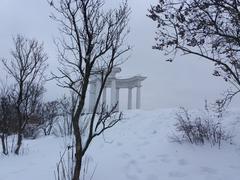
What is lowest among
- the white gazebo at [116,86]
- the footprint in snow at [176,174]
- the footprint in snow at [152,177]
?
the footprint in snow at [152,177]

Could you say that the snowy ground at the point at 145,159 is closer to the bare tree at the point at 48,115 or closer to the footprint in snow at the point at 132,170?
the footprint in snow at the point at 132,170

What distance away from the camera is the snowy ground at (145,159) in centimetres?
948

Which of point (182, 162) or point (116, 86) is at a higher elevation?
point (116, 86)

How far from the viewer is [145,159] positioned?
1079 cm

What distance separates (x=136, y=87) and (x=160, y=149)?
16.0 meters

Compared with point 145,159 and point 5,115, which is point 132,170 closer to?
point 145,159

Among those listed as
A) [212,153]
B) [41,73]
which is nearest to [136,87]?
[41,73]

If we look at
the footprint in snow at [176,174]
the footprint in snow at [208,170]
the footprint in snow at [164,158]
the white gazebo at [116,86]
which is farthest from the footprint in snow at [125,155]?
the white gazebo at [116,86]

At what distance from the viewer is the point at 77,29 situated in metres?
9.07

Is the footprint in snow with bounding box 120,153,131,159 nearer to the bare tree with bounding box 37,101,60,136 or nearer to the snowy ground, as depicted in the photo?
the snowy ground

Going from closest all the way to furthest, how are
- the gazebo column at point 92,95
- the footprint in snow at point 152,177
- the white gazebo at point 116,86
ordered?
the footprint in snow at point 152,177 → the white gazebo at point 116,86 → the gazebo column at point 92,95

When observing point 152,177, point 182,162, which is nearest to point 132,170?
point 152,177

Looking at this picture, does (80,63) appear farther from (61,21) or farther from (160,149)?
A: (160,149)

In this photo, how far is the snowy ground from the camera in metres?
9.48
